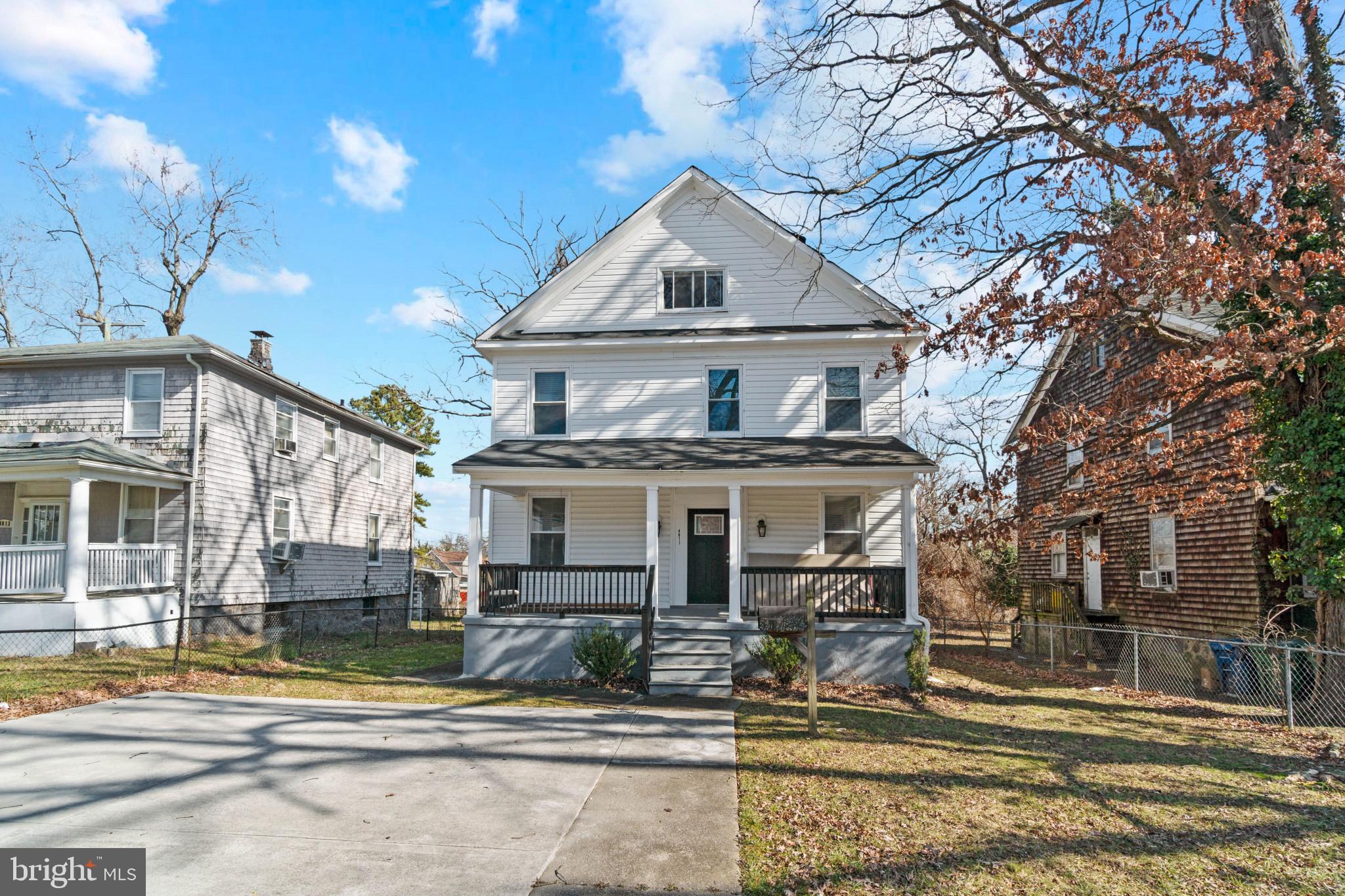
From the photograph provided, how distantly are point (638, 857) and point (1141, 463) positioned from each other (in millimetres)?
9889

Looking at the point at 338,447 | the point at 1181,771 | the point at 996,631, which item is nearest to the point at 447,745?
the point at 1181,771

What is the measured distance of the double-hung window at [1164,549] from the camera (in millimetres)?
15648

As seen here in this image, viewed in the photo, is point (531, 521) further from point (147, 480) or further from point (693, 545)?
point (147, 480)

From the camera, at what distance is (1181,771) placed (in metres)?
7.32

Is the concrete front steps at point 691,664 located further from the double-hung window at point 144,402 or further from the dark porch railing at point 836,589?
the double-hung window at point 144,402

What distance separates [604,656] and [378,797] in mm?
5679

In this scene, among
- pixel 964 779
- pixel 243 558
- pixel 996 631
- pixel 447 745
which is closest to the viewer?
pixel 964 779

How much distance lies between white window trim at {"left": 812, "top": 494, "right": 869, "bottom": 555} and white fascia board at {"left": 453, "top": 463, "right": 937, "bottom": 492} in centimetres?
158

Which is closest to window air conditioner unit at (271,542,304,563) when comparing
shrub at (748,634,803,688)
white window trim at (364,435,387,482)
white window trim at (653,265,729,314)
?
white window trim at (364,435,387,482)

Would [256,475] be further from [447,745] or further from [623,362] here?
[447,745]

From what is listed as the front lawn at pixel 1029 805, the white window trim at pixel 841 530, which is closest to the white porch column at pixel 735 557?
the white window trim at pixel 841 530

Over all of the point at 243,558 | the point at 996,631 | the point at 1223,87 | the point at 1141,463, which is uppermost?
the point at 1223,87

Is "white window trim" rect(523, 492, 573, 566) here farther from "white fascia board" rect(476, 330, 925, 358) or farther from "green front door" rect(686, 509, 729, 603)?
"white fascia board" rect(476, 330, 925, 358)

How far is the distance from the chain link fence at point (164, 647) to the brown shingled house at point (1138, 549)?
45.2 ft
